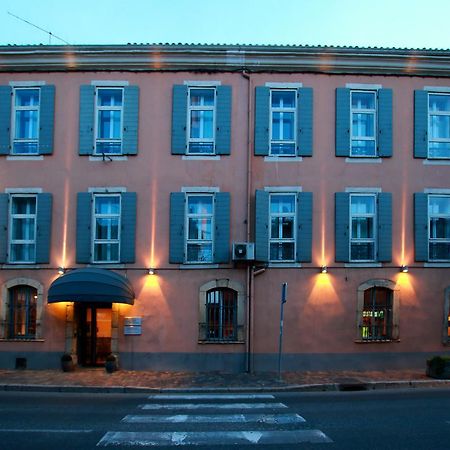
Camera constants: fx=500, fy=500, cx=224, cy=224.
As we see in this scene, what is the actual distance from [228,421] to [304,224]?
7.43 m

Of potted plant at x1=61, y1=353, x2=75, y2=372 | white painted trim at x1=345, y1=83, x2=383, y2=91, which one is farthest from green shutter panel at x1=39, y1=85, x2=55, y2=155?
white painted trim at x1=345, y1=83, x2=383, y2=91

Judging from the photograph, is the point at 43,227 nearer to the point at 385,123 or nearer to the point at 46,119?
the point at 46,119

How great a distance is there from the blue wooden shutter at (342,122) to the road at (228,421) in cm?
709

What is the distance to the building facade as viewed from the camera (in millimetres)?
14680

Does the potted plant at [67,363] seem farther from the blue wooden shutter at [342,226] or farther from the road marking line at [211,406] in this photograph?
the blue wooden shutter at [342,226]

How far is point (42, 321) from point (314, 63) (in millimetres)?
11221

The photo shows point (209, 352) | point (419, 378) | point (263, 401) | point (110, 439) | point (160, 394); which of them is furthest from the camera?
point (209, 352)

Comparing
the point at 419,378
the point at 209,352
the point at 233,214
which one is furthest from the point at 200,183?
the point at 419,378

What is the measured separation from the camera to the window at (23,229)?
15.0 m

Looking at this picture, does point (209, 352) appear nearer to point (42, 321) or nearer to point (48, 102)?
point (42, 321)

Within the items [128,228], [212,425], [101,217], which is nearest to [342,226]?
[128,228]

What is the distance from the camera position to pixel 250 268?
1468 cm

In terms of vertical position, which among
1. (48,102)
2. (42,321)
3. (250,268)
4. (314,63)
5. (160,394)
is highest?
(314,63)

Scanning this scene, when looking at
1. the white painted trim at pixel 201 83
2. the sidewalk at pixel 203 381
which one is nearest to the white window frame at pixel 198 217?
the white painted trim at pixel 201 83
